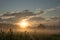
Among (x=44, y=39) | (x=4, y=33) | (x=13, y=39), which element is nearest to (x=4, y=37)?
(x=4, y=33)

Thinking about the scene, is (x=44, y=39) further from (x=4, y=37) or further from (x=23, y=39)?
(x=4, y=37)

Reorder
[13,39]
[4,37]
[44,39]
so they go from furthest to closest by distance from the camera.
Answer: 1. [44,39]
2. [4,37]
3. [13,39]

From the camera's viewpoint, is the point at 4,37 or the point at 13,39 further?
the point at 4,37

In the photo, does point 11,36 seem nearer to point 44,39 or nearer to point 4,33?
Result: point 4,33

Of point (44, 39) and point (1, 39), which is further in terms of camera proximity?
point (44, 39)

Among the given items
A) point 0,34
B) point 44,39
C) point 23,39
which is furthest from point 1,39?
point 44,39

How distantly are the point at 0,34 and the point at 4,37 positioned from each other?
44.4 inches

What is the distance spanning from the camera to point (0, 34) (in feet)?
48.2

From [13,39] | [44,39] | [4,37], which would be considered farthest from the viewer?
[44,39]

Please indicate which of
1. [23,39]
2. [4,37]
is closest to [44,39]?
[23,39]

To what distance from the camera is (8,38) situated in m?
15.1

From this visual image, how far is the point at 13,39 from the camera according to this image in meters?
14.7

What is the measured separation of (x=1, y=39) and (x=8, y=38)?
57cm

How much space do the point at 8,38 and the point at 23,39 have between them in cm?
153
